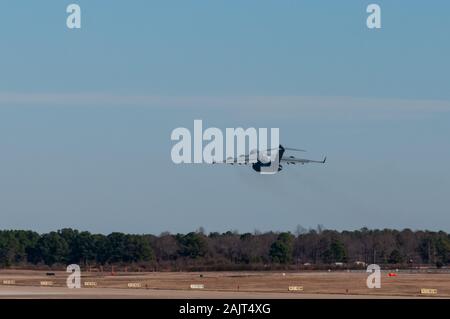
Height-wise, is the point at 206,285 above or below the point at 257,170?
below
